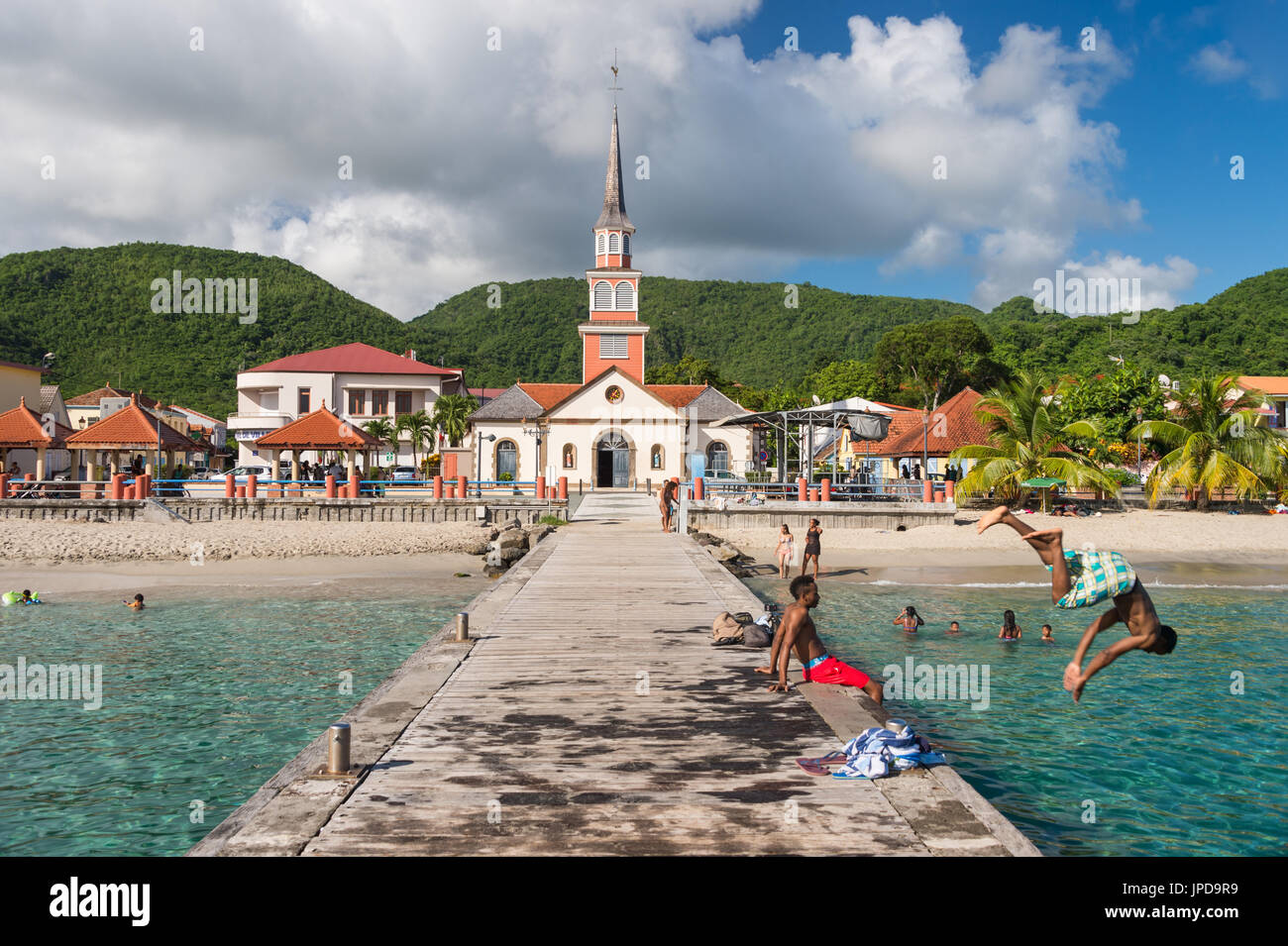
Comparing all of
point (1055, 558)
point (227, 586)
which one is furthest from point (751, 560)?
point (1055, 558)

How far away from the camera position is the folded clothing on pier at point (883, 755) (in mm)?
5910

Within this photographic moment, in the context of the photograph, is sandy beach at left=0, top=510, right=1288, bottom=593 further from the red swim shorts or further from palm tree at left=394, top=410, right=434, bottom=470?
palm tree at left=394, top=410, right=434, bottom=470

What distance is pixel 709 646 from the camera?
34.1 ft

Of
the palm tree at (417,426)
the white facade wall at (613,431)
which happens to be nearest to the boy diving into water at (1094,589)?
the white facade wall at (613,431)

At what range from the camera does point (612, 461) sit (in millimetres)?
43750

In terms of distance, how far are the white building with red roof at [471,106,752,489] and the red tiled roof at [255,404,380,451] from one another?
32.3 feet

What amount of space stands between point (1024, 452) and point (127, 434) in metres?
36.3

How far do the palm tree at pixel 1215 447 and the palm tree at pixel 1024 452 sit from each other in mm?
2693

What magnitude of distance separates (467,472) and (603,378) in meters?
8.76

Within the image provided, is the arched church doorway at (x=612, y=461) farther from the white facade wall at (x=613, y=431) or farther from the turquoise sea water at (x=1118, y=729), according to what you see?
the turquoise sea water at (x=1118, y=729)

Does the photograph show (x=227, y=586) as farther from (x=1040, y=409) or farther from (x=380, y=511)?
(x=1040, y=409)

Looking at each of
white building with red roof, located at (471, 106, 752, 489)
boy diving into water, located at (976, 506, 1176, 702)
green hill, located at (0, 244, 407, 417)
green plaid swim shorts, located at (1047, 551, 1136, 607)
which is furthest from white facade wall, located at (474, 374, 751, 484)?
green hill, located at (0, 244, 407, 417)

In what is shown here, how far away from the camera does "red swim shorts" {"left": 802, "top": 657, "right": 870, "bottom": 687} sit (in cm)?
847
